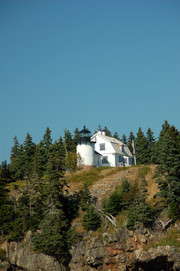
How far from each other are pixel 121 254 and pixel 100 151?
35084 millimetres

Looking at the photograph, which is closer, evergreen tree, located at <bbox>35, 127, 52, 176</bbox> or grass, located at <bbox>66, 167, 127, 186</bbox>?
grass, located at <bbox>66, 167, 127, 186</bbox>

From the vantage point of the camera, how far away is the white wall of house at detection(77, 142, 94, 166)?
65375 mm

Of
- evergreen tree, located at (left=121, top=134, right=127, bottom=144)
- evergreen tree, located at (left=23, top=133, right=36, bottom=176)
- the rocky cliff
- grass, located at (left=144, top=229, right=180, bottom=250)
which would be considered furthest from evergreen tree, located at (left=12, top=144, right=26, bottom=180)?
grass, located at (left=144, top=229, right=180, bottom=250)

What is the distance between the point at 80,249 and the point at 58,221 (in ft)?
14.8

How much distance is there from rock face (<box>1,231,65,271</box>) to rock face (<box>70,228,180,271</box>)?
8.60ft

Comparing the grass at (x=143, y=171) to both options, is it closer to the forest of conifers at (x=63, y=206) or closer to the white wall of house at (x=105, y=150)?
the forest of conifers at (x=63, y=206)

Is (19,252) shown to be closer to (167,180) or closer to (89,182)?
(89,182)

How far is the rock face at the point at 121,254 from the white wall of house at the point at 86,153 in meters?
25.0

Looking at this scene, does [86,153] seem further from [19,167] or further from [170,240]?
[170,240]

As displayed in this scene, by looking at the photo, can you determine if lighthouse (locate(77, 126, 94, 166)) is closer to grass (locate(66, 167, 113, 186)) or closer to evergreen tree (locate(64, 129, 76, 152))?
grass (locate(66, 167, 113, 186))

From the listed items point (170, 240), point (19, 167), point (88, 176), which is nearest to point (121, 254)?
point (170, 240)

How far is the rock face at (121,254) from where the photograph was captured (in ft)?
122

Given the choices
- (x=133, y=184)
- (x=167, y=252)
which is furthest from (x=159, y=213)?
(x=133, y=184)

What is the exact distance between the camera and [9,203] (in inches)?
2015
